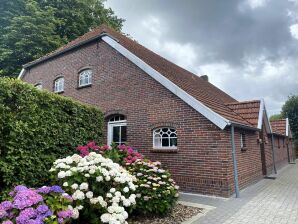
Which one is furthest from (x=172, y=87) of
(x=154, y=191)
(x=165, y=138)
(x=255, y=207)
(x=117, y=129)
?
(x=255, y=207)


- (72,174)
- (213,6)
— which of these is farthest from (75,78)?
(72,174)

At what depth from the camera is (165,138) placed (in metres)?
9.55

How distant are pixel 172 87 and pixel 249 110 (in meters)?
4.44

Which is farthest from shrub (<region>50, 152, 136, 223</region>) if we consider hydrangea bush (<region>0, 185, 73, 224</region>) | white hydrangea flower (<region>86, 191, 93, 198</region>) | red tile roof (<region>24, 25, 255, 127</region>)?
red tile roof (<region>24, 25, 255, 127</region>)

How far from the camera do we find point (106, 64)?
1191 centimetres

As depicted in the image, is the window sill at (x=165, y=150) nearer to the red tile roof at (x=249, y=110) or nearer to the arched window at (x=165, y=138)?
the arched window at (x=165, y=138)

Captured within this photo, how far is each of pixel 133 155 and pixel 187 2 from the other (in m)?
6.57

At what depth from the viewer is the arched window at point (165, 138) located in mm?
9273

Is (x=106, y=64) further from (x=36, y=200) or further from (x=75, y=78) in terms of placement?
(x=36, y=200)

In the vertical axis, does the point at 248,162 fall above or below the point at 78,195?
above

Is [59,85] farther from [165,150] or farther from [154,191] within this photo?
[154,191]

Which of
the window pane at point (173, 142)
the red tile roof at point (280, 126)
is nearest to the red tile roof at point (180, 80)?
the window pane at point (173, 142)

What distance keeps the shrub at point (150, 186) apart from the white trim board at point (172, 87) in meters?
2.66

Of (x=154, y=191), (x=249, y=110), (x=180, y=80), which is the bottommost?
(x=154, y=191)
